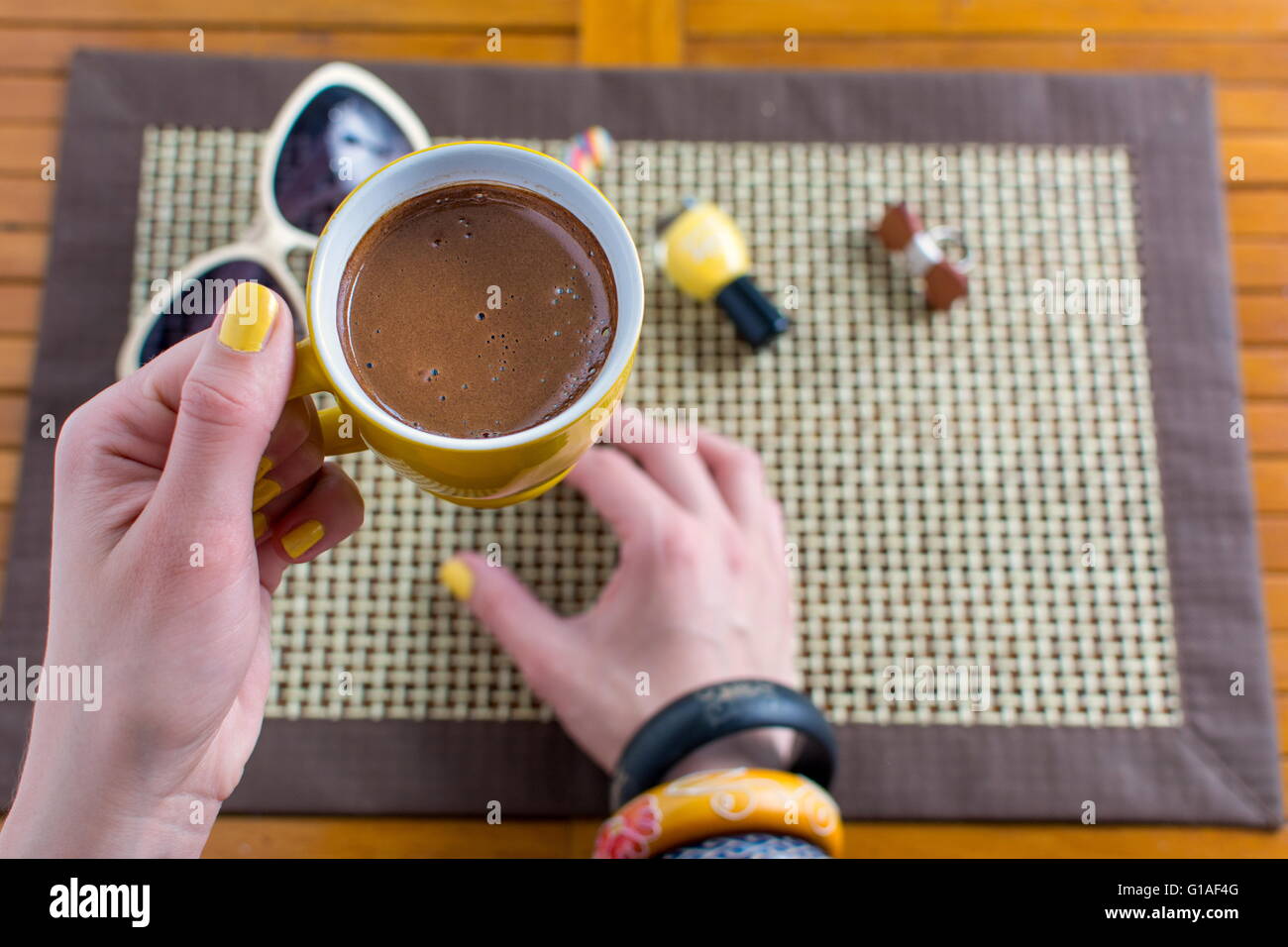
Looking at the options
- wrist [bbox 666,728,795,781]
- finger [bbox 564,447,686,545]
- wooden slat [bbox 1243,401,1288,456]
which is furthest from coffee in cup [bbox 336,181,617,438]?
wooden slat [bbox 1243,401,1288,456]

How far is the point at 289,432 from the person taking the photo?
Answer: 0.46 meters

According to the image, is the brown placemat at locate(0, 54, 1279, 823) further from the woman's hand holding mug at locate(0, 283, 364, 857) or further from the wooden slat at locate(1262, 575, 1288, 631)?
the woman's hand holding mug at locate(0, 283, 364, 857)

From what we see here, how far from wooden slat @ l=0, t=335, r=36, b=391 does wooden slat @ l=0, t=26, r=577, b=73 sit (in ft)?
0.78

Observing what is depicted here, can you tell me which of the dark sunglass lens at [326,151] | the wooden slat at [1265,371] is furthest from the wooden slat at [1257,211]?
the dark sunglass lens at [326,151]

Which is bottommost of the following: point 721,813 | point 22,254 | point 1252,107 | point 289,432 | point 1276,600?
point 721,813

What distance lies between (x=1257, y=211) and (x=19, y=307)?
41.1 inches

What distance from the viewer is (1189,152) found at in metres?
0.81

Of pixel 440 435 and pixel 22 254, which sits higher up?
pixel 22 254

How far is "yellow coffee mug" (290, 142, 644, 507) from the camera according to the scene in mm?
377

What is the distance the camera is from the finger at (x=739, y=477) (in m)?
0.73

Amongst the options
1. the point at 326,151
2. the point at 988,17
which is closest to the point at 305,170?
the point at 326,151

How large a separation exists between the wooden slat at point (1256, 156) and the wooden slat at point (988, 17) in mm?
98

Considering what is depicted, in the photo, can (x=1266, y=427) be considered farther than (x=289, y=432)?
Yes

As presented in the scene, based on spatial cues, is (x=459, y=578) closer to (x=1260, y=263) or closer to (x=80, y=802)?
(x=80, y=802)
